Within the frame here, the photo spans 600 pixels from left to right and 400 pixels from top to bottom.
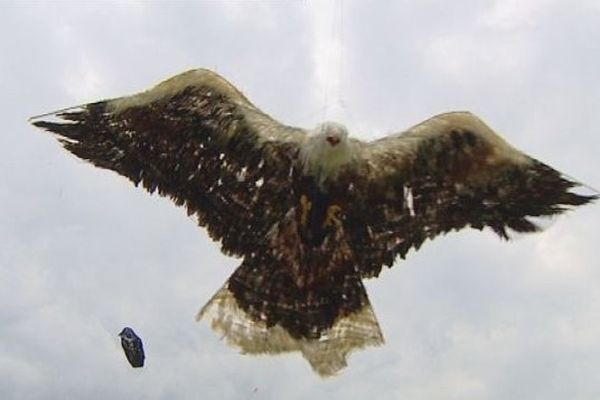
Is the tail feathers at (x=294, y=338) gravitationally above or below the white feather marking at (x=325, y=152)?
below

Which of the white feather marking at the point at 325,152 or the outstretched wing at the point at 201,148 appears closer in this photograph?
the white feather marking at the point at 325,152

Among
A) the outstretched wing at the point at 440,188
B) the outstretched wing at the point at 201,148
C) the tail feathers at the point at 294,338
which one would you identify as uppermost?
the outstretched wing at the point at 201,148

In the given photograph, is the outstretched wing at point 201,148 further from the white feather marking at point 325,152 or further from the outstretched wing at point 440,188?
the outstretched wing at point 440,188

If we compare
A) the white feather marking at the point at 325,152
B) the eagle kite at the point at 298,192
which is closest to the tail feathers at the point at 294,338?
the eagle kite at the point at 298,192

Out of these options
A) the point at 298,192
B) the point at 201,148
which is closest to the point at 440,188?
the point at 298,192

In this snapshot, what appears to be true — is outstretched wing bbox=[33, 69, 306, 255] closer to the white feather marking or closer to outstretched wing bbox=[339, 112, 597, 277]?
the white feather marking

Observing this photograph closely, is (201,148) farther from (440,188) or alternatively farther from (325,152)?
(440,188)

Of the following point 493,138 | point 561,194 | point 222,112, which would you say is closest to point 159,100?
point 222,112
